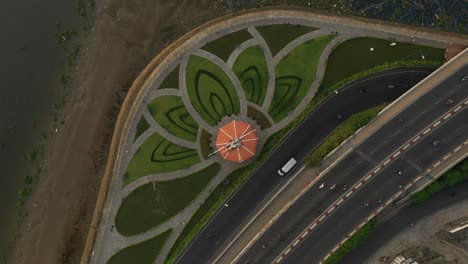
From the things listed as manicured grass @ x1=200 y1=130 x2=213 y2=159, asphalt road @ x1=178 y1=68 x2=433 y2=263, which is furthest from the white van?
manicured grass @ x1=200 y1=130 x2=213 y2=159

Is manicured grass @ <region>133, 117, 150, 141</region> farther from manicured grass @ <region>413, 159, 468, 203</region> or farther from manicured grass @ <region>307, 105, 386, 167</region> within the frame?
manicured grass @ <region>413, 159, 468, 203</region>

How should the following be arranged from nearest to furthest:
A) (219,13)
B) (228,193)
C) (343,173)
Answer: (343,173) < (228,193) < (219,13)

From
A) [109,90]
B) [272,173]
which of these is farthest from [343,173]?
[109,90]

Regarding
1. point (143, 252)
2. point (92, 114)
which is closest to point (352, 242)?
point (143, 252)

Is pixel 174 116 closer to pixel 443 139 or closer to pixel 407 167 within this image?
pixel 407 167

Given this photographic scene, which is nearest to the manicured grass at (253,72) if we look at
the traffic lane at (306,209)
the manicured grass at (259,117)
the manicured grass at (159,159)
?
the manicured grass at (259,117)

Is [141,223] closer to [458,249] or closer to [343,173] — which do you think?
[343,173]
